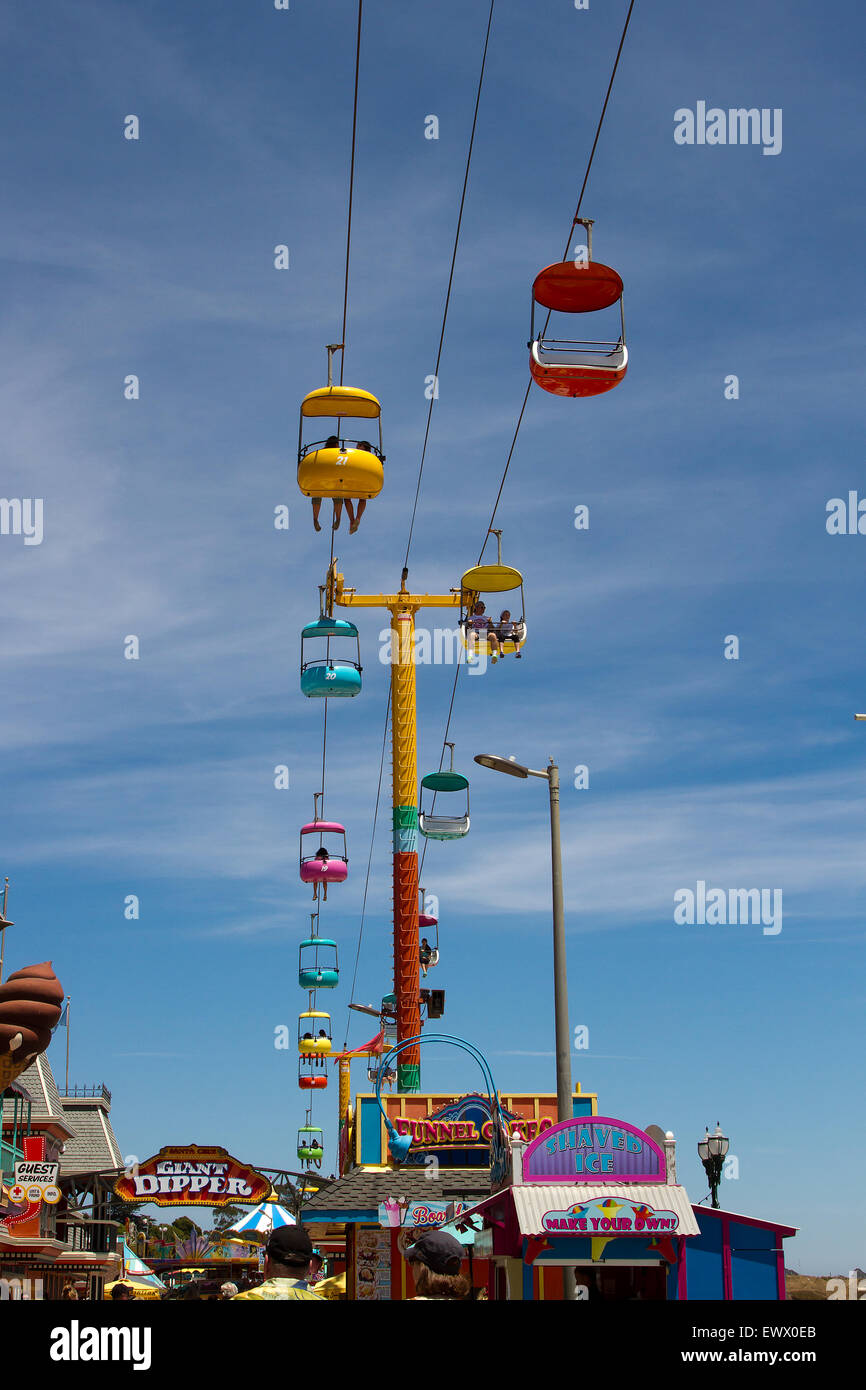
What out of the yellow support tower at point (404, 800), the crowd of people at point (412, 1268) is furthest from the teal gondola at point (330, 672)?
the crowd of people at point (412, 1268)

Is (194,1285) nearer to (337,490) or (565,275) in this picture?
(337,490)

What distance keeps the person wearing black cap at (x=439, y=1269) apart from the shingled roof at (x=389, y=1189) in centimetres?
1672

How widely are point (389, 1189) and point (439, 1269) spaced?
18269 mm

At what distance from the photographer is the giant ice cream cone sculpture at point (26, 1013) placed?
2078cm

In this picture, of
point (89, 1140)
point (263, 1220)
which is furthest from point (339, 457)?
point (89, 1140)

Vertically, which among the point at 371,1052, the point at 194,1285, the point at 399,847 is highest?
the point at 399,847

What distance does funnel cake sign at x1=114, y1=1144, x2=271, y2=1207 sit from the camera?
22391 millimetres

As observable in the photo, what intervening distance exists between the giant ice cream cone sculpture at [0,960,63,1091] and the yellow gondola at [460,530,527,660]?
10.2 meters

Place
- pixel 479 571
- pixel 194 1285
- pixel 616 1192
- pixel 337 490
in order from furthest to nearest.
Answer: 1. pixel 194 1285
2. pixel 479 571
3. pixel 337 490
4. pixel 616 1192

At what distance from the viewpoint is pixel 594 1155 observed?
14617 mm

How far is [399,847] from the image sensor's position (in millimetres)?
31562

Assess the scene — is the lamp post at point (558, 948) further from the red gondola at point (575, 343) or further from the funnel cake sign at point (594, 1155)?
the red gondola at point (575, 343)
